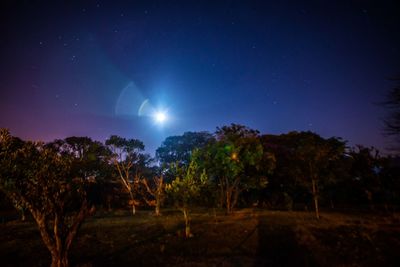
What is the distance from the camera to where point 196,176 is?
23938 mm

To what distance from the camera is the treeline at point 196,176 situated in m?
13.5

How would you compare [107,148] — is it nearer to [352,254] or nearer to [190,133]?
[190,133]

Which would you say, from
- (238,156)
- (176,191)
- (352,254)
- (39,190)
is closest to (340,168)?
(238,156)

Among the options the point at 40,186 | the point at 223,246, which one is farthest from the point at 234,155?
the point at 40,186

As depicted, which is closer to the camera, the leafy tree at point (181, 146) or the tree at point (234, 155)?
the tree at point (234, 155)

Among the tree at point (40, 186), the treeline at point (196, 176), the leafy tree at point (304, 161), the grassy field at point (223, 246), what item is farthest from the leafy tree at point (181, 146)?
the tree at point (40, 186)

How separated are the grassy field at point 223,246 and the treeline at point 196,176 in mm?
2177

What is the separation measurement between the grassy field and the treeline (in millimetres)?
2177

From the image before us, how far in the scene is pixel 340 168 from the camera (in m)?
40.1

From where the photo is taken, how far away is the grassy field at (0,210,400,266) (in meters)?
15.2

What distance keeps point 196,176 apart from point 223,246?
717 cm

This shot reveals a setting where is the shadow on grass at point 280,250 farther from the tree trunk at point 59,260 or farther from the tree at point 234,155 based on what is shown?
the tree at point 234,155

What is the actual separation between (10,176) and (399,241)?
24.7 meters

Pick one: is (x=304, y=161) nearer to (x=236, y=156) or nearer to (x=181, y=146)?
(x=236, y=156)
